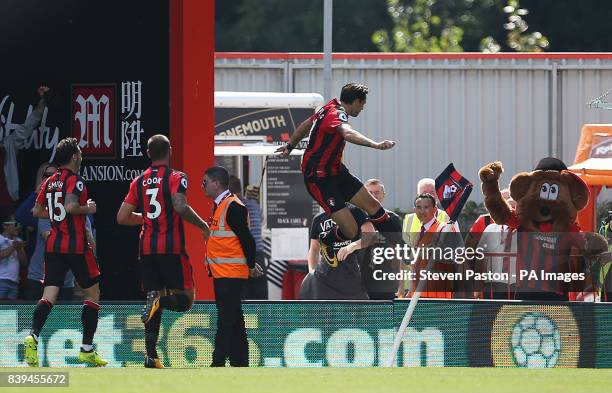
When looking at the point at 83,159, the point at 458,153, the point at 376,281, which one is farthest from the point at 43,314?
the point at 458,153

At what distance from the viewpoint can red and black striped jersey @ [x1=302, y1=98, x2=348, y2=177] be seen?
12.4m

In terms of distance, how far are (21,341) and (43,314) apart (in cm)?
147

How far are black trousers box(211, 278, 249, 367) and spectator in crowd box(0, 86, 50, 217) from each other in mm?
3047

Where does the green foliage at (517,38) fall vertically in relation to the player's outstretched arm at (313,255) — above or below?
above

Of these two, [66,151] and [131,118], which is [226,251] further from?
[131,118]

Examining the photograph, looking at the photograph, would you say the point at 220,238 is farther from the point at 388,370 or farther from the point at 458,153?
the point at 458,153

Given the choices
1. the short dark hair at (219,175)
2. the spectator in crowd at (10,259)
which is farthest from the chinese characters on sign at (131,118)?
the short dark hair at (219,175)

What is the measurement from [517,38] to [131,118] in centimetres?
2634

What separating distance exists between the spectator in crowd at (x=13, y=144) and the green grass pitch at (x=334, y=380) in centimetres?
362

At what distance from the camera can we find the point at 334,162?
497 inches

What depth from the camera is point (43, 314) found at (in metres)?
12.6

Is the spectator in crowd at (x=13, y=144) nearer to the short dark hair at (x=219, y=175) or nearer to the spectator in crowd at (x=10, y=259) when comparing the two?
the spectator in crowd at (x=10, y=259)

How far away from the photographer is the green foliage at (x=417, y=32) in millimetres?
40562

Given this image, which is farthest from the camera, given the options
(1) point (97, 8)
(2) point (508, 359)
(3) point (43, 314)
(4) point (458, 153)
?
(4) point (458, 153)
